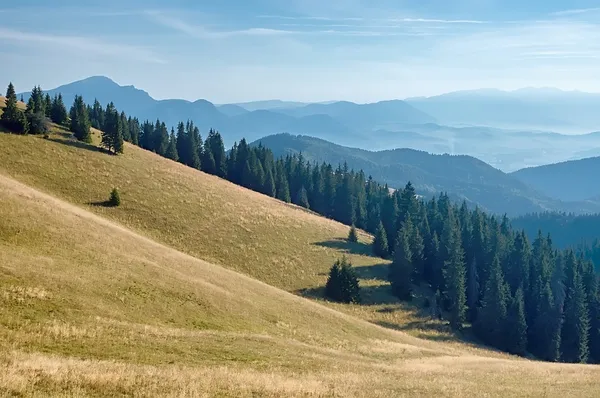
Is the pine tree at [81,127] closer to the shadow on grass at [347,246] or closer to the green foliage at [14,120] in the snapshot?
the green foliage at [14,120]

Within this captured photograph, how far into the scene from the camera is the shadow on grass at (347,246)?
71.6 m

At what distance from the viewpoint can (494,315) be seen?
211 feet

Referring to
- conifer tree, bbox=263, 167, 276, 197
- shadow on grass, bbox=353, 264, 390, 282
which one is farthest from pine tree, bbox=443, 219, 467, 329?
conifer tree, bbox=263, 167, 276, 197

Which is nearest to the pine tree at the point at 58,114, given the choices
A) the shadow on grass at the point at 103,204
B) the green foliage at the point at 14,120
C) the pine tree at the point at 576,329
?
the green foliage at the point at 14,120

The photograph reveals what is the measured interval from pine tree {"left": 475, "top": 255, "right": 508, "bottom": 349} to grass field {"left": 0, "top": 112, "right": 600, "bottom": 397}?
8251mm

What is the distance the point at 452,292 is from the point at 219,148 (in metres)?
70.9

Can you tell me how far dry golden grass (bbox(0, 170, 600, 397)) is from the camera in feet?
46.2

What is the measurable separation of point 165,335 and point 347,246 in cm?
5428

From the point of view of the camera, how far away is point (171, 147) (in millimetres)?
106000

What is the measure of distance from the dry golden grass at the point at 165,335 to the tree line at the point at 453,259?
892 inches

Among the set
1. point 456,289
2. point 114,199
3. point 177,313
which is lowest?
point 456,289

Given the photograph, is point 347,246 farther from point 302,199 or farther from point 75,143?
point 75,143

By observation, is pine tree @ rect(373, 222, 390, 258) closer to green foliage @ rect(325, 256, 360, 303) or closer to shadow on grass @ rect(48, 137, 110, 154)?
green foliage @ rect(325, 256, 360, 303)

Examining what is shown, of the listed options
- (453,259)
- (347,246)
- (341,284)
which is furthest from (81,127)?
(453,259)
